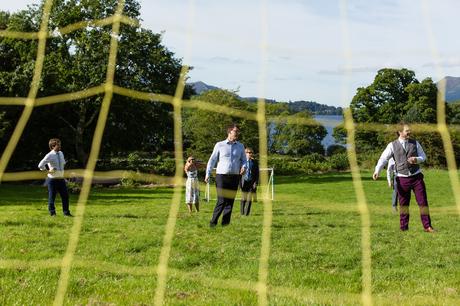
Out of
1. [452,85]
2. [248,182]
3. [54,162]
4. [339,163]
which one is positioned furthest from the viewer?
[339,163]

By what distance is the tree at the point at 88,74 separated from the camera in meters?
26.1

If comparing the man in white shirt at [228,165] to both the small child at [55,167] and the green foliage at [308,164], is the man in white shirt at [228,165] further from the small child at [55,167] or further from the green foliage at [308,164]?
the green foliage at [308,164]

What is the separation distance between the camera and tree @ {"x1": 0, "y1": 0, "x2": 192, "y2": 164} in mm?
26062

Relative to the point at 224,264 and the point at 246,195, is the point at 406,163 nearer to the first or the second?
the point at 224,264

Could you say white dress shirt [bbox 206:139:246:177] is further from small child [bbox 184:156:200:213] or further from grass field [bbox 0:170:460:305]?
small child [bbox 184:156:200:213]

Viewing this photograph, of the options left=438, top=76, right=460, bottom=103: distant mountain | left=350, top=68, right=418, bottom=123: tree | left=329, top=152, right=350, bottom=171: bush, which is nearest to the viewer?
left=438, top=76, right=460, bottom=103: distant mountain

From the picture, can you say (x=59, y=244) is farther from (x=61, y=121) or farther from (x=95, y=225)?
(x=61, y=121)

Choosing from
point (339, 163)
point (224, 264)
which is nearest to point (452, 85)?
point (224, 264)

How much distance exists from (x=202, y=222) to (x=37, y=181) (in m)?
19.9

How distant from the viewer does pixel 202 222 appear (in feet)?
29.5

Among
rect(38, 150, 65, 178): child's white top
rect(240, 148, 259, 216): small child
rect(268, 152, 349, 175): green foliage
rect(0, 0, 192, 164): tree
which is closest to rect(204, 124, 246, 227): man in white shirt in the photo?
rect(240, 148, 259, 216): small child

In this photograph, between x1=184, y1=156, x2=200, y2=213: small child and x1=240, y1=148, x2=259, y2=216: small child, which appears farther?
x1=184, y1=156, x2=200, y2=213: small child

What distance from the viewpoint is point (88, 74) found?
2642cm

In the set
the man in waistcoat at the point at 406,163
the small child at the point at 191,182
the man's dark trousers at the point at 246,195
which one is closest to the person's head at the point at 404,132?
the man in waistcoat at the point at 406,163
